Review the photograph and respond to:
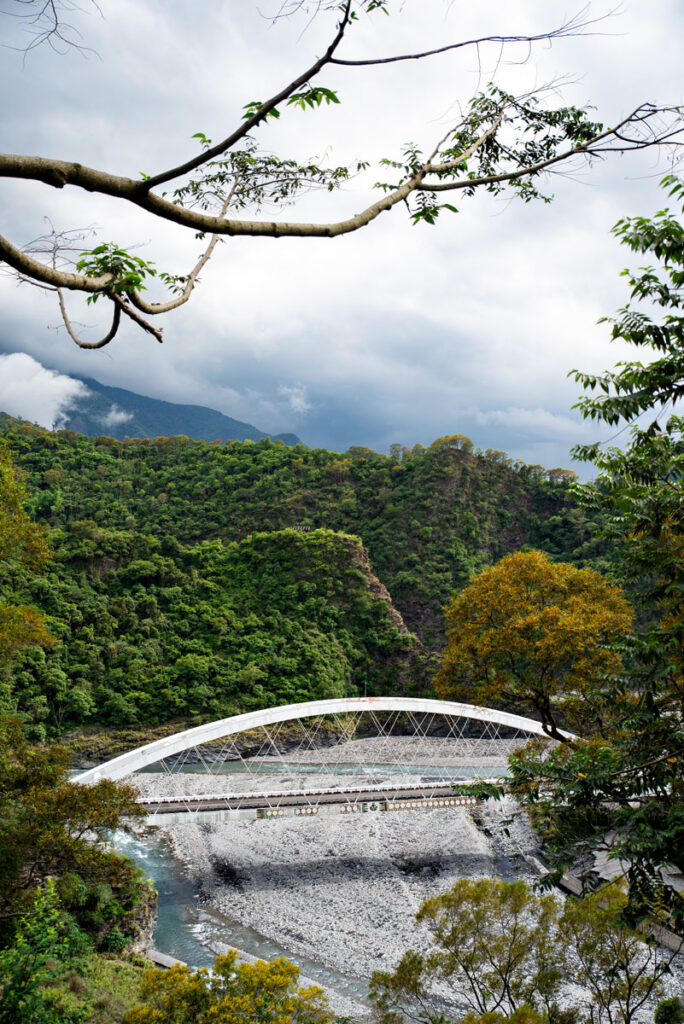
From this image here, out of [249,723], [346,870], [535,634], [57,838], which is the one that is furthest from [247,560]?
[535,634]

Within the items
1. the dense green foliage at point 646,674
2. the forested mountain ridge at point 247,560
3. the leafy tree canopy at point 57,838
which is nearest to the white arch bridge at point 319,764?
the forested mountain ridge at point 247,560

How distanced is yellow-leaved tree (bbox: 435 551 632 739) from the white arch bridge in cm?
898

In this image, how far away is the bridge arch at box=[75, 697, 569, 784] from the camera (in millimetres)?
18000

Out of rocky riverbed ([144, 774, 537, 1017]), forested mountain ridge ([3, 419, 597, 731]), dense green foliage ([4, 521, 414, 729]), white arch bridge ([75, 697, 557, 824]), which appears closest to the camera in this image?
rocky riverbed ([144, 774, 537, 1017])

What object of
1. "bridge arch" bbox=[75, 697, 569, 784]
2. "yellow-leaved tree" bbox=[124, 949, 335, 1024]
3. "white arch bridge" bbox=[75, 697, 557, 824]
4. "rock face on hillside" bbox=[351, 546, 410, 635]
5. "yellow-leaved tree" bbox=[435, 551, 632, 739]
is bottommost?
"white arch bridge" bbox=[75, 697, 557, 824]

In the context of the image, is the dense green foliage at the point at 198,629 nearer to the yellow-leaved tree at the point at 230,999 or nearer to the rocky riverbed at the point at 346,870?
the rocky riverbed at the point at 346,870

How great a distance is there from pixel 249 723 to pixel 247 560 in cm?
2234

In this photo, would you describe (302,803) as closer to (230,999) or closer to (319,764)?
(319,764)

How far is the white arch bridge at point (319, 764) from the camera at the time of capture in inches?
744

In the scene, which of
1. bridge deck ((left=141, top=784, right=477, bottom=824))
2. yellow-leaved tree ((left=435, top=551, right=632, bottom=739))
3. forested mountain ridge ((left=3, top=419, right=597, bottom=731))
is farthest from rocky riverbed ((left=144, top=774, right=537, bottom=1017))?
forested mountain ridge ((left=3, top=419, right=597, bottom=731))

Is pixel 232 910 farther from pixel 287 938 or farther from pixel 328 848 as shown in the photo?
pixel 328 848

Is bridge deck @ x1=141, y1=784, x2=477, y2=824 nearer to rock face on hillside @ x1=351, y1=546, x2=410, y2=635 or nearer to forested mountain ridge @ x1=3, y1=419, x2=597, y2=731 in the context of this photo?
forested mountain ridge @ x1=3, y1=419, x2=597, y2=731

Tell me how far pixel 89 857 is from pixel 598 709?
10.3 m

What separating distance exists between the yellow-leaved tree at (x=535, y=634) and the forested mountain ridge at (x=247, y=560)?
75.3 ft
